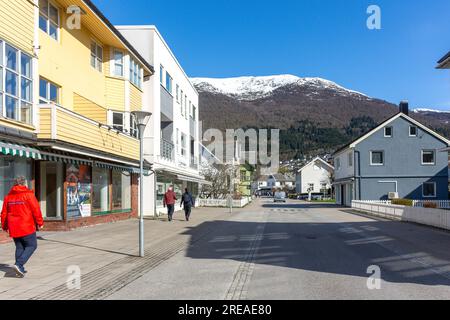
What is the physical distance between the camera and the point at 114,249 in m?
13.2

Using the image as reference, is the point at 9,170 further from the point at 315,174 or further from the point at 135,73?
the point at 315,174

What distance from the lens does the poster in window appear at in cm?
1833

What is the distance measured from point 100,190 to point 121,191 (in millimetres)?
3223

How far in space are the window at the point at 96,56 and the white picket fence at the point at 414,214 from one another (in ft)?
52.7

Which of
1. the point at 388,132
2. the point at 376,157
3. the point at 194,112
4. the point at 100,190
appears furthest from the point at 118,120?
the point at 388,132

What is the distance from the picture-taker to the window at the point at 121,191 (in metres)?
24.1

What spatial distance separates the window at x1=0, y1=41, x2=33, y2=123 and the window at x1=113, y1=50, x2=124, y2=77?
31.4 ft

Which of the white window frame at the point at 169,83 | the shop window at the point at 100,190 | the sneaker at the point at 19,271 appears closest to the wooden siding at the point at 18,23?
the sneaker at the point at 19,271

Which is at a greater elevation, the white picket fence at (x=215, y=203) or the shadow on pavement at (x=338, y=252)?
the shadow on pavement at (x=338, y=252)

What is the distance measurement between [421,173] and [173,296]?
42767mm

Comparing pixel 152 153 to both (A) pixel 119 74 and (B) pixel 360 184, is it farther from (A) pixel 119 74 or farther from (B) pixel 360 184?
(B) pixel 360 184

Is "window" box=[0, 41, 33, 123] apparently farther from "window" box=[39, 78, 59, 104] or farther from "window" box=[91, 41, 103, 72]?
"window" box=[91, 41, 103, 72]

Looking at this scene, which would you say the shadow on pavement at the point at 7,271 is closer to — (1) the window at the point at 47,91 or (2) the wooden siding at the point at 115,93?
(1) the window at the point at 47,91

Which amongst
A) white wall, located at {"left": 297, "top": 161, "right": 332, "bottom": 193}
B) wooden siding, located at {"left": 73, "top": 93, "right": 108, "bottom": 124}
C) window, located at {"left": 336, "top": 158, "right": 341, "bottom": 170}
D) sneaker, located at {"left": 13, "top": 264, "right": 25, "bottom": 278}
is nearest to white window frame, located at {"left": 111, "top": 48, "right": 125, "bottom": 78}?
wooden siding, located at {"left": 73, "top": 93, "right": 108, "bottom": 124}
